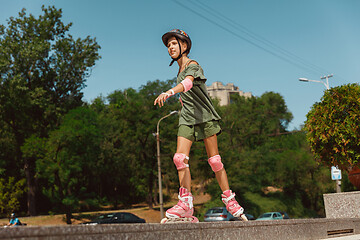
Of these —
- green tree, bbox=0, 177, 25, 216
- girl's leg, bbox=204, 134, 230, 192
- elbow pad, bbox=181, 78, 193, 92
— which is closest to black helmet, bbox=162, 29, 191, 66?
elbow pad, bbox=181, 78, 193, 92

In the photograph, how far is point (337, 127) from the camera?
8.15 m

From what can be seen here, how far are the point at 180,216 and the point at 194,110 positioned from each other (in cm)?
149

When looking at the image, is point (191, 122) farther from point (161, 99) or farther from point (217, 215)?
point (217, 215)

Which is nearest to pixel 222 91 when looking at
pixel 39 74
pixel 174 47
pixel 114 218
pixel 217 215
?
pixel 39 74

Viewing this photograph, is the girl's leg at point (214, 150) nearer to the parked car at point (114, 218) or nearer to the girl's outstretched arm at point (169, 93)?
the girl's outstretched arm at point (169, 93)

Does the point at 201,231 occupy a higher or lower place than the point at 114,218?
higher

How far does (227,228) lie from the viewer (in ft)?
13.8

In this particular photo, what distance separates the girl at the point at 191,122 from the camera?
5219 mm

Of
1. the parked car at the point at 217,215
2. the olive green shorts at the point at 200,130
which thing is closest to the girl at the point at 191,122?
the olive green shorts at the point at 200,130

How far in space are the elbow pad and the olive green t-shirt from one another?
0.17 meters

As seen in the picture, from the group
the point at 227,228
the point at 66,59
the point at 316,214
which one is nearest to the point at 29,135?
the point at 66,59

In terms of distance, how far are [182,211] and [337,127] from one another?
185 inches

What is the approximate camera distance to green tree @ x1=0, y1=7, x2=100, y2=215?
34.5 meters

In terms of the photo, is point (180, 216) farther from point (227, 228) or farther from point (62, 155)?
point (62, 155)
